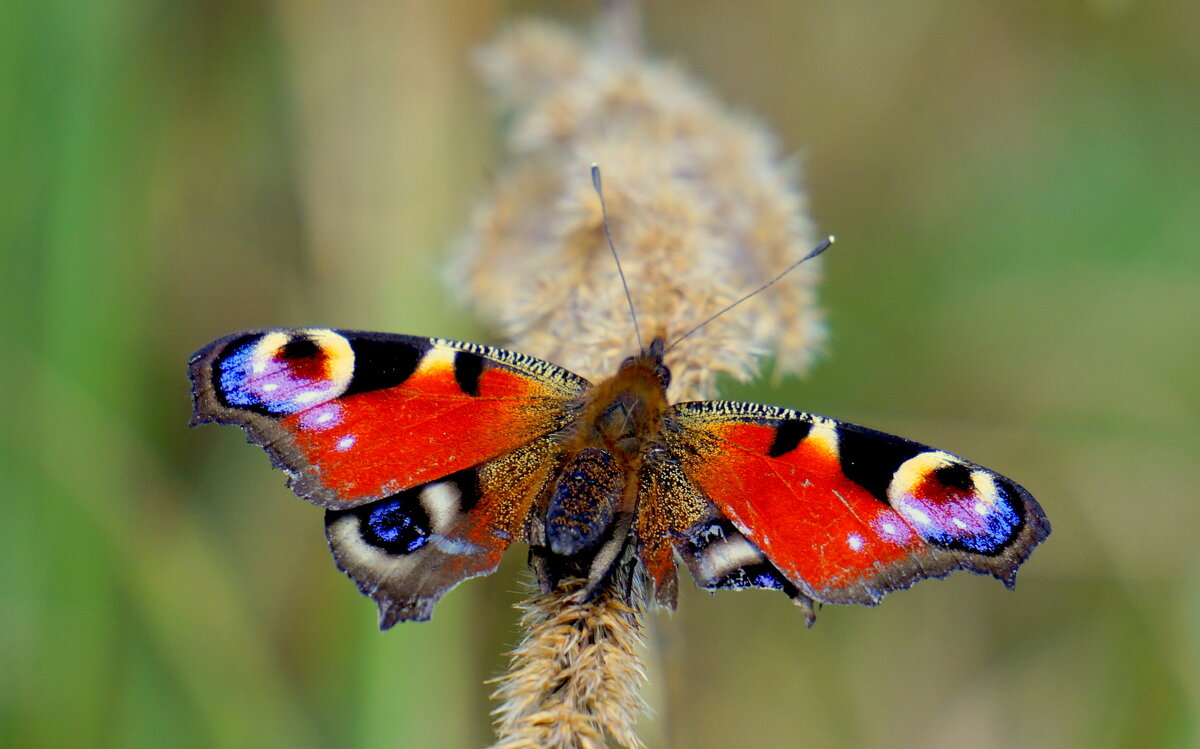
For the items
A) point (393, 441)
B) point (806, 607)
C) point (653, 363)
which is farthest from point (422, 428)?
point (806, 607)

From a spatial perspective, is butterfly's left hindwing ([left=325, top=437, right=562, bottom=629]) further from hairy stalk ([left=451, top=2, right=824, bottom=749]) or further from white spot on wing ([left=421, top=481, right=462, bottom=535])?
hairy stalk ([left=451, top=2, right=824, bottom=749])

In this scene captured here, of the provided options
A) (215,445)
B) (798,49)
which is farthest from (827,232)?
(215,445)

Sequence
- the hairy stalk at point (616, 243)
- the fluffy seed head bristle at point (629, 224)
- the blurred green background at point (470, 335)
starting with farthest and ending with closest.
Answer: the blurred green background at point (470, 335)
the fluffy seed head bristle at point (629, 224)
the hairy stalk at point (616, 243)

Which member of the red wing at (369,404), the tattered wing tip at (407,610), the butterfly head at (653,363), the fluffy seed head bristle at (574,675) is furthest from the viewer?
the butterfly head at (653,363)

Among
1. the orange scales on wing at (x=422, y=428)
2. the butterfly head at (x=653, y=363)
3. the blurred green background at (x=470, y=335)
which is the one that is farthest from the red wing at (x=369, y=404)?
the blurred green background at (x=470, y=335)

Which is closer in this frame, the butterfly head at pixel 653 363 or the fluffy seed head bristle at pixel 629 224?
the butterfly head at pixel 653 363

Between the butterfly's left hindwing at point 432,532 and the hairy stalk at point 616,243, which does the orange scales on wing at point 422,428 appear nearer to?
the butterfly's left hindwing at point 432,532
